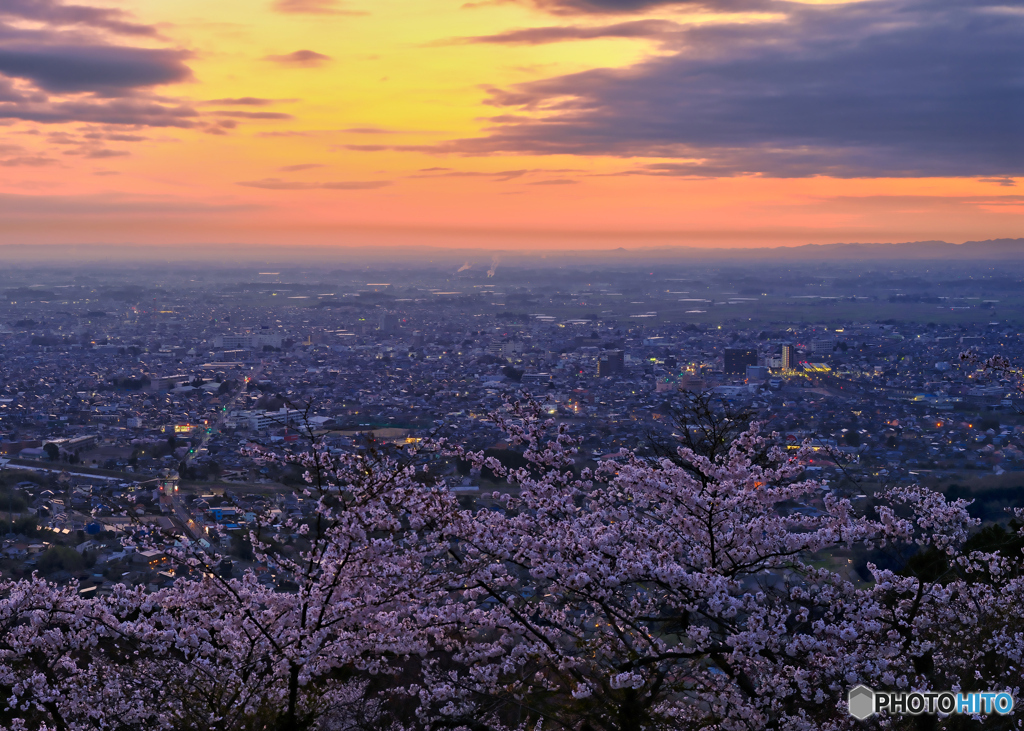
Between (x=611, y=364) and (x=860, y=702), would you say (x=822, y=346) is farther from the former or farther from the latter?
(x=860, y=702)

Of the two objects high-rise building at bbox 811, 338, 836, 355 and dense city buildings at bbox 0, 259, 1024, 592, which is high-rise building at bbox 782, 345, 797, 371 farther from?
high-rise building at bbox 811, 338, 836, 355

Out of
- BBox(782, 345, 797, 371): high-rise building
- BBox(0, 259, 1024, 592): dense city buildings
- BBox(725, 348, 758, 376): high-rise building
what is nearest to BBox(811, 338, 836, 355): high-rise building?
BBox(0, 259, 1024, 592): dense city buildings

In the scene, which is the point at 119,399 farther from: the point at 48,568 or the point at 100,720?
the point at 100,720

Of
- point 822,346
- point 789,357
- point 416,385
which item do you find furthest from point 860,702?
point 822,346

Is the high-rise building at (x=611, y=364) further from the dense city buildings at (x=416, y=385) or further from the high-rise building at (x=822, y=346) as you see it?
the high-rise building at (x=822, y=346)

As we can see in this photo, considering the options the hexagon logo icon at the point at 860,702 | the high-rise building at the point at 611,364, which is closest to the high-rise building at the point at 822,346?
the high-rise building at the point at 611,364

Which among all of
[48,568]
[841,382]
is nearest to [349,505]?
[48,568]
